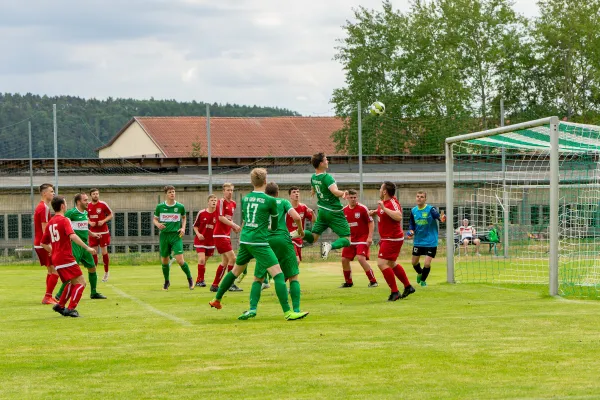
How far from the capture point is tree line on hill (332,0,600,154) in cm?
5043

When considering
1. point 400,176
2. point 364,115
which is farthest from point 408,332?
point 400,176

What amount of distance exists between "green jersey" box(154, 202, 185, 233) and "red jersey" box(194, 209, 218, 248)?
736 millimetres

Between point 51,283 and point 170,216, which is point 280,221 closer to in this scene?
point 51,283

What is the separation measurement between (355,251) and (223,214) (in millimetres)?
2709

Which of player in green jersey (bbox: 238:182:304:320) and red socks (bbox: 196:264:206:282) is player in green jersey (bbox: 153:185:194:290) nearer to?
red socks (bbox: 196:264:206:282)

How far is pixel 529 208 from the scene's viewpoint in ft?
88.9

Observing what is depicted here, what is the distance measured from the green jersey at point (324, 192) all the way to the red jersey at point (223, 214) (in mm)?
2558

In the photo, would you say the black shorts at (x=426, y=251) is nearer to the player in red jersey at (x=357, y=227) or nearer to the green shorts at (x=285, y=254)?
the player in red jersey at (x=357, y=227)

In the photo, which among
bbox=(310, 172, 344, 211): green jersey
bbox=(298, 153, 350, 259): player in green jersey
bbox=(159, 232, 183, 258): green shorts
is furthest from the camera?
bbox=(159, 232, 183, 258): green shorts

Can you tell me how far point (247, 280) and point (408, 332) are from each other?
423 inches

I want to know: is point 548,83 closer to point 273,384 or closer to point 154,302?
point 154,302

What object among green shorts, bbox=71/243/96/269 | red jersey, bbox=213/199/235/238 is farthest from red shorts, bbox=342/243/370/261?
green shorts, bbox=71/243/96/269

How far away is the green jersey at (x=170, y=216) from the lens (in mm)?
18891

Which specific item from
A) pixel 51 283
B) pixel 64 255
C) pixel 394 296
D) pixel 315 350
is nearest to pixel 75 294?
pixel 64 255
